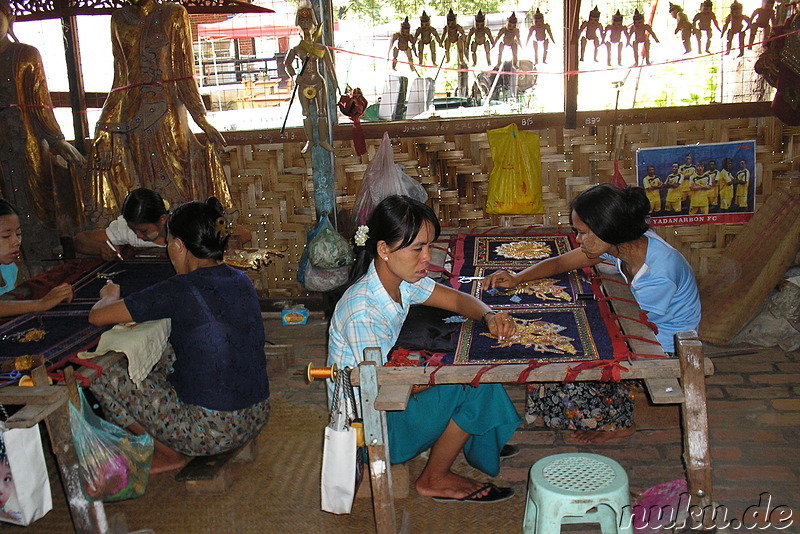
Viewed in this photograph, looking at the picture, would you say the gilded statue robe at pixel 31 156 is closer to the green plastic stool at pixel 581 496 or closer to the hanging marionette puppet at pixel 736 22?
the green plastic stool at pixel 581 496

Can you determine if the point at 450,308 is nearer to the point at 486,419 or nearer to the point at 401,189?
the point at 486,419

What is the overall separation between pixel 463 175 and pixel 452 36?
41.1 inches

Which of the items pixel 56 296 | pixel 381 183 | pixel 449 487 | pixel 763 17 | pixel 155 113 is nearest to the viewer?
pixel 449 487

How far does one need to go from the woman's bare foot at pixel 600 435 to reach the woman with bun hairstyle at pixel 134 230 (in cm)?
244

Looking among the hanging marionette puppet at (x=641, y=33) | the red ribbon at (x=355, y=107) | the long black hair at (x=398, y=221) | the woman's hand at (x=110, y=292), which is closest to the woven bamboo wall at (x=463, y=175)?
the red ribbon at (x=355, y=107)

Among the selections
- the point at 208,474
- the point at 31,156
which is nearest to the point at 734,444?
the point at 208,474

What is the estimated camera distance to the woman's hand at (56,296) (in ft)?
11.0

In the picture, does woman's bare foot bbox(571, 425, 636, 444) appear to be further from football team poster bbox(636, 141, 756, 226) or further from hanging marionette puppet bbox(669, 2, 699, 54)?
hanging marionette puppet bbox(669, 2, 699, 54)

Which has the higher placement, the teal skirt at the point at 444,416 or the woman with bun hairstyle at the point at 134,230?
the woman with bun hairstyle at the point at 134,230

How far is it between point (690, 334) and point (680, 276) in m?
0.97

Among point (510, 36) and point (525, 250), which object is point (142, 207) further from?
point (510, 36)

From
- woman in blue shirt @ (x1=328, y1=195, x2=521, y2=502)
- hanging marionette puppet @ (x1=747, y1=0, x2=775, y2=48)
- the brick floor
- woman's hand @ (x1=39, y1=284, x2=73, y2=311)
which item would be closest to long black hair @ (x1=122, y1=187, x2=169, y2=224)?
woman's hand @ (x1=39, y1=284, x2=73, y2=311)

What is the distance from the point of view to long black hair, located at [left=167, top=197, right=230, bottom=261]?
3.16 m

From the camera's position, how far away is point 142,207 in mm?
4148
